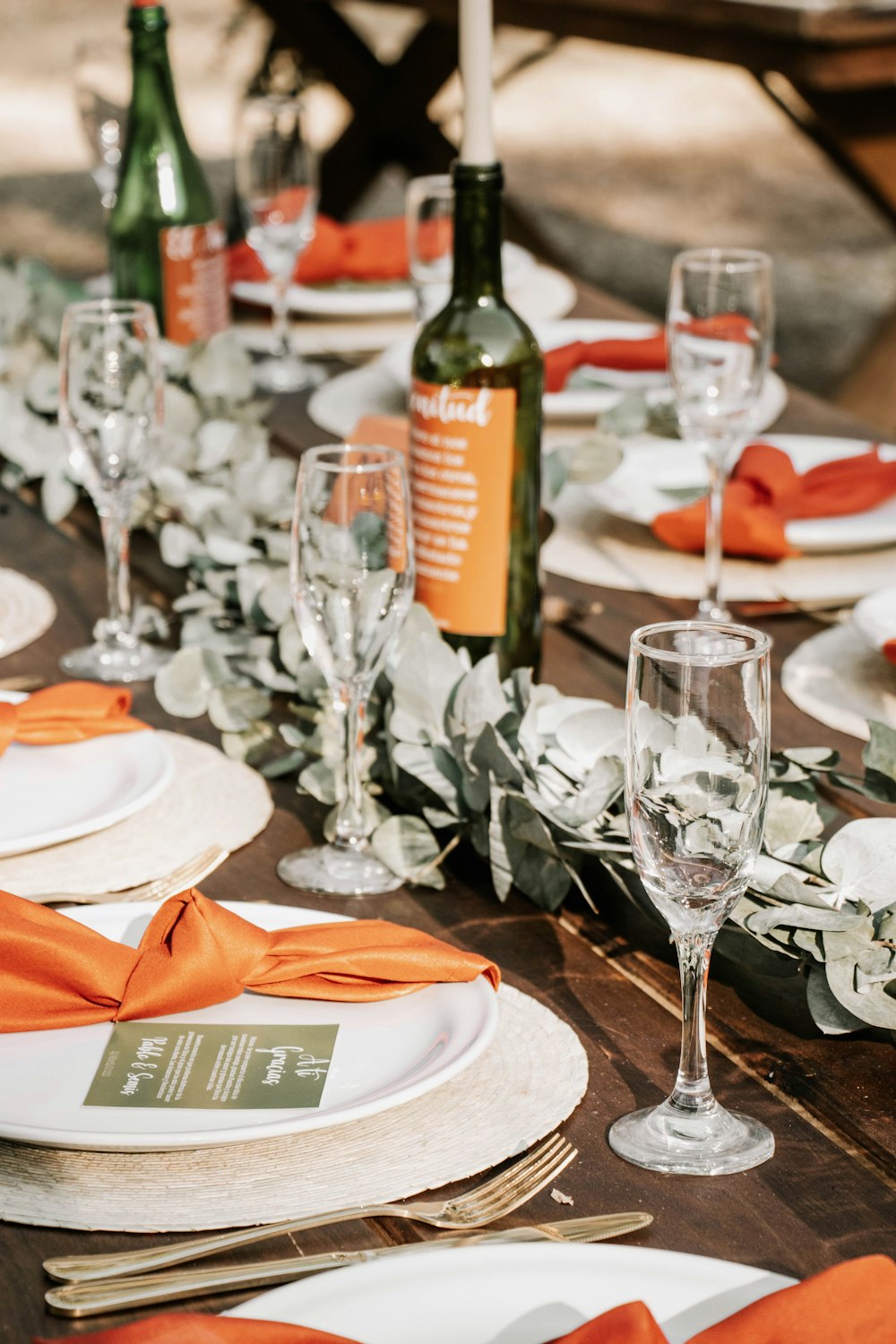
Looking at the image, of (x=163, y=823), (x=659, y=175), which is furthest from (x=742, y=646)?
(x=659, y=175)

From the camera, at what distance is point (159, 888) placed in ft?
2.74

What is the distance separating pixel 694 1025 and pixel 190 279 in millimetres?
1225

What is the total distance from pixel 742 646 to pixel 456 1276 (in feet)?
0.86

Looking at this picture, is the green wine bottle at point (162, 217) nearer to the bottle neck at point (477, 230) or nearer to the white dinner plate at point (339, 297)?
the white dinner plate at point (339, 297)

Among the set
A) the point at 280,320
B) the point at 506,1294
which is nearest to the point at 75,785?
the point at 506,1294

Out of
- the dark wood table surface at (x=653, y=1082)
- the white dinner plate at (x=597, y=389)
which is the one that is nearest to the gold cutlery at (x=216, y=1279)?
the dark wood table surface at (x=653, y=1082)

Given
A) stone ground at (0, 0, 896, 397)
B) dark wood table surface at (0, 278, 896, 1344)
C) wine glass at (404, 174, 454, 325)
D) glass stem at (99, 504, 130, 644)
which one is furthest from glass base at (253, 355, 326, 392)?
stone ground at (0, 0, 896, 397)

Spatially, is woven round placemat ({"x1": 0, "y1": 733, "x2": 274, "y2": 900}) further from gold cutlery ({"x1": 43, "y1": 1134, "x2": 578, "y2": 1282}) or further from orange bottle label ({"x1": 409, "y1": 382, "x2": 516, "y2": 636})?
gold cutlery ({"x1": 43, "y1": 1134, "x2": 578, "y2": 1282})

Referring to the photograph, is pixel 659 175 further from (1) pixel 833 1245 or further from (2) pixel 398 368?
(1) pixel 833 1245

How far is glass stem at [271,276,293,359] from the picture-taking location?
1.94 m

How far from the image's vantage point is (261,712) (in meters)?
1.04

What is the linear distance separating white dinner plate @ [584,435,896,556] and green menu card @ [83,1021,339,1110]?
0.75 meters

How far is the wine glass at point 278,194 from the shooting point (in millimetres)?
1903

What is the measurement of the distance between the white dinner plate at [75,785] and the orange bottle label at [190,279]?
2.51 ft
